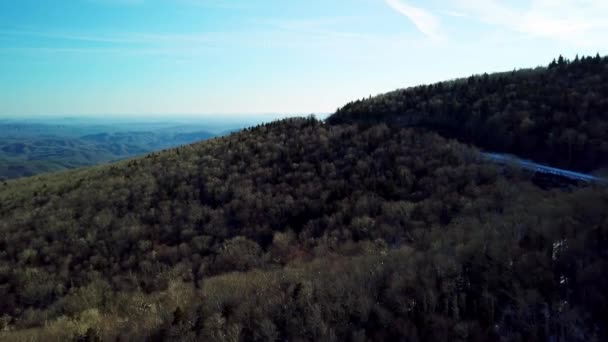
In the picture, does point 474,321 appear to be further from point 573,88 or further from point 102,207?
point 573,88

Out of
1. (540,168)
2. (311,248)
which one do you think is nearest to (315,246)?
(311,248)

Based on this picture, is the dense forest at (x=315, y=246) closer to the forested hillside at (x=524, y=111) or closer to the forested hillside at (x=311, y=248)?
the forested hillside at (x=311, y=248)

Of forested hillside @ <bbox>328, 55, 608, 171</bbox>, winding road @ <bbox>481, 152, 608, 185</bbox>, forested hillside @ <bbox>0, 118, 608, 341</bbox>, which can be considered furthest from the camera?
forested hillside @ <bbox>328, 55, 608, 171</bbox>

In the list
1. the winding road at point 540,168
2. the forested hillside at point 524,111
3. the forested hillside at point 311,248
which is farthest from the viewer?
the forested hillside at point 524,111

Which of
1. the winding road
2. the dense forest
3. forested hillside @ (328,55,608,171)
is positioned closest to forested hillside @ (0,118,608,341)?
the dense forest

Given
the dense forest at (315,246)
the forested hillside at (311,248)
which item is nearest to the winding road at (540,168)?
the dense forest at (315,246)

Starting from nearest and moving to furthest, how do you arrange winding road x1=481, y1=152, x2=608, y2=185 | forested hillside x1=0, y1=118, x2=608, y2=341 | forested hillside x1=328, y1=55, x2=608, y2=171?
1. forested hillside x1=0, y1=118, x2=608, y2=341
2. winding road x1=481, y1=152, x2=608, y2=185
3. forested hillside x1=328, y1=55, x2=608, y2=171

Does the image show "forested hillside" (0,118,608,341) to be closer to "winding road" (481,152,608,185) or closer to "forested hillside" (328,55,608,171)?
"winding road" (481,152,608,185)
